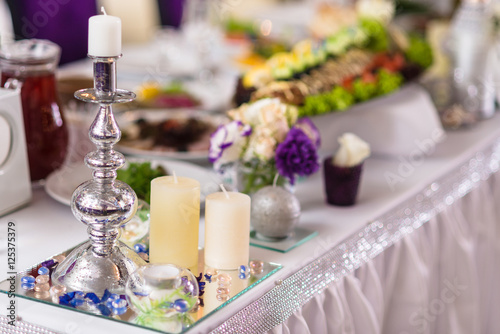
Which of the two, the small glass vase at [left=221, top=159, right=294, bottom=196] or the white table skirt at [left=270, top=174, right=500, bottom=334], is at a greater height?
the small glass vase at [left=221, top=159, right=294, bottom=196]

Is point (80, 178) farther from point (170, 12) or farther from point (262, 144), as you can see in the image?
point (170, 12)

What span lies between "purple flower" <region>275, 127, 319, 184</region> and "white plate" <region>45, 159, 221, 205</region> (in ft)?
0.53

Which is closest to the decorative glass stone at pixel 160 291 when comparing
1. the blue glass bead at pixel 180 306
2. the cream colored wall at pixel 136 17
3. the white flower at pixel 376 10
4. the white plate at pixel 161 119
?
the blue glass bead at pixel 180 306

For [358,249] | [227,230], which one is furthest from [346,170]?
[227,230]

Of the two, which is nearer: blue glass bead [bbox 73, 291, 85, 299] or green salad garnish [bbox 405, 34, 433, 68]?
blue glass bead [bbox 73, 291, 85, 299]

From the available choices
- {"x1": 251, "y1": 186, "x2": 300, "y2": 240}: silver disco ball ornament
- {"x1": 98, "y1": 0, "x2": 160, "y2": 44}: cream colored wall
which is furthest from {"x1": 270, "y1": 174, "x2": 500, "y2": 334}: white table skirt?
{"x1": 98, "y1": 0, "x2": 160, "y2": 44}: cream colored wall

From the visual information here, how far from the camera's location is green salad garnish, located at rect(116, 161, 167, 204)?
43.7 inches

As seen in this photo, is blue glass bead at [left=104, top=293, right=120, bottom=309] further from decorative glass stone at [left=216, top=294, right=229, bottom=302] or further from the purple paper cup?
the purple paper cup

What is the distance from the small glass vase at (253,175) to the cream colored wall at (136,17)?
2481mm

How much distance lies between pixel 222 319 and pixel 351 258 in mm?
346

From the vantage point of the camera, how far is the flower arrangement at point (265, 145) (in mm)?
1068

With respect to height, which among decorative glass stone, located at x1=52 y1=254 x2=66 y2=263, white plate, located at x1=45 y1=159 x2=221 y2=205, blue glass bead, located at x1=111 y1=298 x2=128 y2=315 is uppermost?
blue glass bead, located at x1=111 y1=298 x2=128 y2=315

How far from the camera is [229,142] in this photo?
3.63ft

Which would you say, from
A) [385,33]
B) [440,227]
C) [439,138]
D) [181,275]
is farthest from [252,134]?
[385,33]
